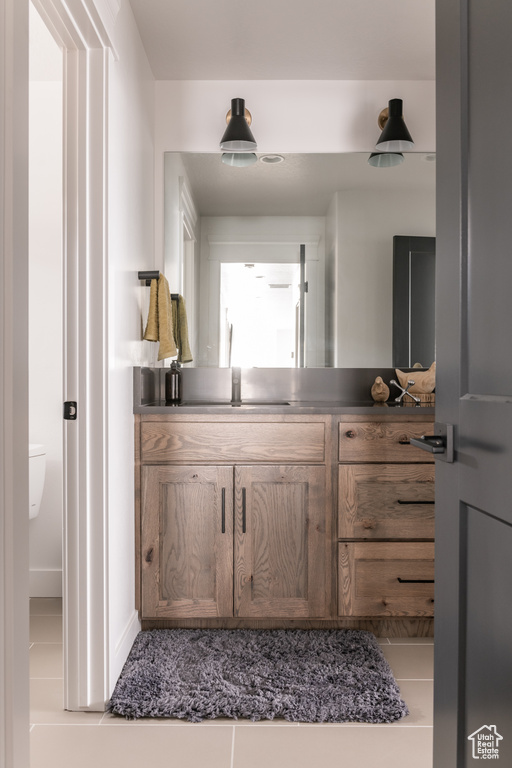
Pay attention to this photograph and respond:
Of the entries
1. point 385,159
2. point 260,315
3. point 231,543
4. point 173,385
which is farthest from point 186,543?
point 385,159

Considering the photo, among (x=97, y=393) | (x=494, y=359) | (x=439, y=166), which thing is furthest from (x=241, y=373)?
(x=494, y=359)

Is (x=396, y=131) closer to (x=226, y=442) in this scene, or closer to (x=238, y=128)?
(x=238, y=128)

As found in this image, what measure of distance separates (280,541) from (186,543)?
38 centimetres

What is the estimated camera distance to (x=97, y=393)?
183cm

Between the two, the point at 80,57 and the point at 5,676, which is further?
the point at 80,57

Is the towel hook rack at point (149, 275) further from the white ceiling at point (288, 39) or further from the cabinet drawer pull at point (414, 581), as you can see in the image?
the cabinet drawer pull at point (414, 581)

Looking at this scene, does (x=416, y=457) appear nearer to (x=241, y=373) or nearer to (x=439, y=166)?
(x=241, y=373)

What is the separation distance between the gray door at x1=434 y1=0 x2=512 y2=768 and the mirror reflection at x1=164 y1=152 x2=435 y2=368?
5.73ft

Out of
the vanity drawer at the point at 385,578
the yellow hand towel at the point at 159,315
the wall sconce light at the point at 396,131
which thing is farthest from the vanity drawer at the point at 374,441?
the wall sconce light at the point at 396,131

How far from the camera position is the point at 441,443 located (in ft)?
3.62

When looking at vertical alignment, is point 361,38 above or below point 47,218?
above

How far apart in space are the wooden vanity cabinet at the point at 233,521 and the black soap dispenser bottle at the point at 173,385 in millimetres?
369

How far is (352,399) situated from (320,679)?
1336 millimetres

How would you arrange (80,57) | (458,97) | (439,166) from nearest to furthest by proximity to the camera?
1. (458,97)
2. (439,166)
3. (80,57)
